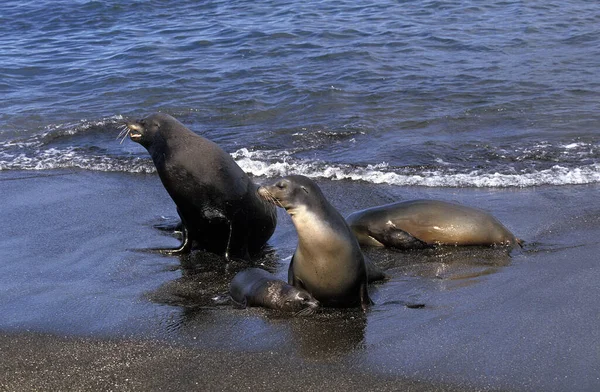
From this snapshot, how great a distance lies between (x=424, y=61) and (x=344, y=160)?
526cm

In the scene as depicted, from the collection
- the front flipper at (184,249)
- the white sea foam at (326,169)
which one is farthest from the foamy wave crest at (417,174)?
the front flipper at (184,249)

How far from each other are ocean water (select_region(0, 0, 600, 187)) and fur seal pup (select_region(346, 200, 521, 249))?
5.62ft

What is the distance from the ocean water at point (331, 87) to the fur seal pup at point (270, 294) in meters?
3.75

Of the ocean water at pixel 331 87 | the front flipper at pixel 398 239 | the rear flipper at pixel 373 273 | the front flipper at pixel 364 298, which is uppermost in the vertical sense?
the front flipper at pixel 364 298

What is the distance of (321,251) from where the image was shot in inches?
235

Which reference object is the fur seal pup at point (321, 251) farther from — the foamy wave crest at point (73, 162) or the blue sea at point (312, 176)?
the foamy wave crest at point (73, 162)

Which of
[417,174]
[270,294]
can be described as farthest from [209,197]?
[417,174]

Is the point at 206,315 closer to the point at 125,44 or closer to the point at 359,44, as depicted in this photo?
the point at 359,44

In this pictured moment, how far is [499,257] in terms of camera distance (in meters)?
6.97

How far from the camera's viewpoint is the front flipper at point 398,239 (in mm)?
7426

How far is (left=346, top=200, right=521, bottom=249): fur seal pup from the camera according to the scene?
7.43 m

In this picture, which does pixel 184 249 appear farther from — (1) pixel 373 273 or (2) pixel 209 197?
(1) pixel 373 273

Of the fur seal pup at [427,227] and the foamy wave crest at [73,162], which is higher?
the fur seal pup at [427,227]

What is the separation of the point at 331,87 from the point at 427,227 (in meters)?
6.71
